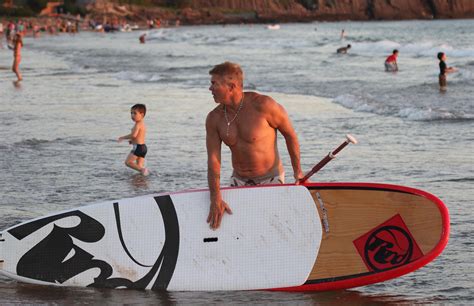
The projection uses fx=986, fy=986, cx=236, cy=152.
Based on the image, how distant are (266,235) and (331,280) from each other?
56 cm

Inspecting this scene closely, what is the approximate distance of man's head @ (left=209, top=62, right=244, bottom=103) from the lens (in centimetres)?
652

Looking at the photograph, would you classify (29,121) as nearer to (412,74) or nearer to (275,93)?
(275,93)

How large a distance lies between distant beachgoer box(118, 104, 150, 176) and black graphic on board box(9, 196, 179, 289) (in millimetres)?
4195

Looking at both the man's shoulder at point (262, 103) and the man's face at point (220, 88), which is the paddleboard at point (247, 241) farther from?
the man's face at point (220, 88)

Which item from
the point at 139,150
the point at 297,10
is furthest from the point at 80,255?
the point at 297,10

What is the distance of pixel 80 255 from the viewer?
730cm

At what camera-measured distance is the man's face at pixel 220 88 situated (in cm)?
655

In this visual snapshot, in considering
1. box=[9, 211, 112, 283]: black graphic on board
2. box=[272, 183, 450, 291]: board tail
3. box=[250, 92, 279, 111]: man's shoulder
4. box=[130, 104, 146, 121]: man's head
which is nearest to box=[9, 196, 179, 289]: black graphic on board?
box=[9, 211, 112, 283]: black graphic on board

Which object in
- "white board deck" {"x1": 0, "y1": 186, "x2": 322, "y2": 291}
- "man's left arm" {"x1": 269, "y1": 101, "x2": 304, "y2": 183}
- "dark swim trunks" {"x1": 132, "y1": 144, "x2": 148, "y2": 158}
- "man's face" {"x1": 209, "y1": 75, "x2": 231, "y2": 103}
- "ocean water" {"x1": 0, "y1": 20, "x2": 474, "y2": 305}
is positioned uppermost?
"man's face" {"x1": 209, "y1": 75, "x2": 231, "y2": 103}

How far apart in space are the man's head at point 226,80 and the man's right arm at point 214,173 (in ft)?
0.97

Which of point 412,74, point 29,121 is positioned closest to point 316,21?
point 412,74

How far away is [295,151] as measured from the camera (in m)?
6.85

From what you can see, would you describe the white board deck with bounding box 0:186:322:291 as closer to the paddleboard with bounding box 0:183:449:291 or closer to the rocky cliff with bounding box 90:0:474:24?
the paddleboard with bounding box 0:183:449:291

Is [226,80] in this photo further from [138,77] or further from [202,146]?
[138,77]
